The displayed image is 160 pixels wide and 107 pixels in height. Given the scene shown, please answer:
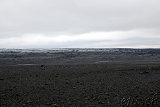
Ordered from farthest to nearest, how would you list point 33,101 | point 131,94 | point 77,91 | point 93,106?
point 77,91
point 131,94
point 33,101
point 93,106

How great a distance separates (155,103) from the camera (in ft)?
45.4

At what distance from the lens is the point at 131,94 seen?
55.1 ft

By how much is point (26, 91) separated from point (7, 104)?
4.07m

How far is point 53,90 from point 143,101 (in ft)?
25.1

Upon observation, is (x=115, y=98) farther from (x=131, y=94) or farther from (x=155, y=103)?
(x=155, y=103)

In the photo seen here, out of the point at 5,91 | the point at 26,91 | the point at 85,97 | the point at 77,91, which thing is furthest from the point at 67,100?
the point at 5,91

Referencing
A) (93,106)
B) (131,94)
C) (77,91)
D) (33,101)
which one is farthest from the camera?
(77,91)

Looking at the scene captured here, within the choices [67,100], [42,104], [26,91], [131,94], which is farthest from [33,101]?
[131,94]

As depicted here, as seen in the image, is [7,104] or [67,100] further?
[67,100]

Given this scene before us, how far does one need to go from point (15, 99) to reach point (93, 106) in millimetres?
5754

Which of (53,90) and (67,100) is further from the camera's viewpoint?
(53,90)

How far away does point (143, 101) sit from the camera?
47.6 feet

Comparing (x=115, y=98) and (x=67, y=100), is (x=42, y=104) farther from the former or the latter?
(x=115, y=98)

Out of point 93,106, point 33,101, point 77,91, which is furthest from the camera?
point 77,91
